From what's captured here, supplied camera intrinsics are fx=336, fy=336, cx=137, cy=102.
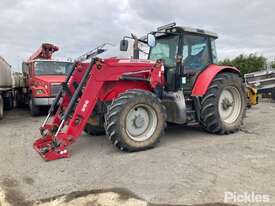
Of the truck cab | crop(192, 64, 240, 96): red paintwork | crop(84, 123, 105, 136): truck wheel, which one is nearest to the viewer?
crop(192, 64, 240, 96): red paintwork

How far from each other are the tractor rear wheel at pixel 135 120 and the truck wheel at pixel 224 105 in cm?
124

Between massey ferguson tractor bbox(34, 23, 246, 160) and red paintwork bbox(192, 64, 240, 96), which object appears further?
red paintwork bbox(192, 64, 240, 96)

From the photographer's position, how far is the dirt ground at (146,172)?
4.16 meters

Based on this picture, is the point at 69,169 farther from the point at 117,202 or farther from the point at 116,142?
the point at 117,202

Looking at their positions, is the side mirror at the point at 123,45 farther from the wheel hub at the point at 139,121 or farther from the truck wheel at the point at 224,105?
the truck wheel at the point at 224,105

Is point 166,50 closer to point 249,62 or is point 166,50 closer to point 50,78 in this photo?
point 50,78

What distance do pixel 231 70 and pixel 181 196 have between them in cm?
455

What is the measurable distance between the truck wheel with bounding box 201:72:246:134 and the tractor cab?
0.51 metres

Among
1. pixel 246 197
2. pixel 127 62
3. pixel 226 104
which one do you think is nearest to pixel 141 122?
pixel 127 62

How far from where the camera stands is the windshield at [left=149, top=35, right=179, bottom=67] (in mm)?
7289

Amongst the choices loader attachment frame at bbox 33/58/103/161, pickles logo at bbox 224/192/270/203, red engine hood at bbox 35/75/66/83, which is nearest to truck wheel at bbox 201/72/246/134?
loader attachment frame at bbox 33/58/103/161

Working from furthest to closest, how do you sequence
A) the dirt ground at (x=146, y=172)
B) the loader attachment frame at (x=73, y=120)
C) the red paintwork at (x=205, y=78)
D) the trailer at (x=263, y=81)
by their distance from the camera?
1. the trailer at (x=263, y=81)
2. the red paintwork at (x=205, y=78)
3. the loader attachment frame at (x=73, y=120)
4. the dirt ground at (x=146, y=172)

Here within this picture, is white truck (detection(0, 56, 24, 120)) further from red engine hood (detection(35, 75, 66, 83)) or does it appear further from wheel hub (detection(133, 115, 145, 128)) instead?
wheel hub (detection(133, 115, 145, 128))

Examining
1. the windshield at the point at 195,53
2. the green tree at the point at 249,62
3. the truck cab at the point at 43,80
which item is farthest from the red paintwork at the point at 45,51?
the green tree at the point at 249,62
